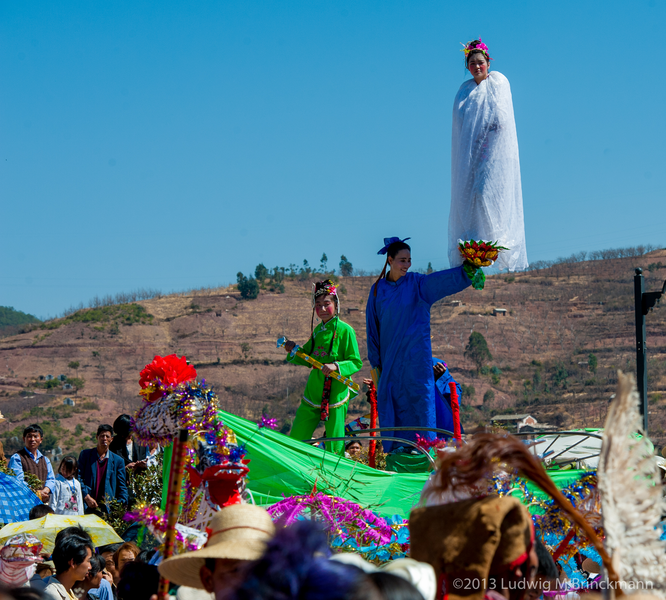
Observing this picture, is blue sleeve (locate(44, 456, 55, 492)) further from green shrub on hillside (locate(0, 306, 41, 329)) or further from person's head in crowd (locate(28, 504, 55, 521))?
green shrub on hillside (locate(0, 306, 41, 329))

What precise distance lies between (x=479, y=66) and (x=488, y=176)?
39.9 inches

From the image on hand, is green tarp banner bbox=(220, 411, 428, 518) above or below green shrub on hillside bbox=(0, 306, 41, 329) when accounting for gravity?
below

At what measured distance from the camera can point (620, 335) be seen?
51844 millimetres

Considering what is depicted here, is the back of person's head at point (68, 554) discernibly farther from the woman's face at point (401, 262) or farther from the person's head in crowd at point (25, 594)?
the woman's face at point (401, 262)

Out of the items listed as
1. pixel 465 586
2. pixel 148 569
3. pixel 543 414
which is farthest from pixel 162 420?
pixel 543 414

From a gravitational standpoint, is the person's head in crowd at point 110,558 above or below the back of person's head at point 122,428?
below

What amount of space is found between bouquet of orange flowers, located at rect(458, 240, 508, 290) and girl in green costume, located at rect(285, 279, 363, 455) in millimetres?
1369

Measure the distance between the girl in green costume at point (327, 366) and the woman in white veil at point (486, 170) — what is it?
4.04 feet

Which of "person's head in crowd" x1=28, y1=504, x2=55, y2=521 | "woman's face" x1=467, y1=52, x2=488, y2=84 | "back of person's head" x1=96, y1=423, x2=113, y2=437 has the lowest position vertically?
"person's head in crowd" x1=28, y1=504, x2=55, y2=521

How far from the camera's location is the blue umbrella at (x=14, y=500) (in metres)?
5.82

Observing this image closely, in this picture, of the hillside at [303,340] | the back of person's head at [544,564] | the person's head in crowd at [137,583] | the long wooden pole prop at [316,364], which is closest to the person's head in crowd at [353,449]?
the long wooden pole prop at [316,364]

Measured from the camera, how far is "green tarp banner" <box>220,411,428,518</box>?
15.5 feet

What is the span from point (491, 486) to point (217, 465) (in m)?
1.28

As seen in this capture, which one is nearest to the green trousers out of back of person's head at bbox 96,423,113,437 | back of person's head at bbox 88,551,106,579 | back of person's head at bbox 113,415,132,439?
back of person's head at bbox 113,415,132,439
